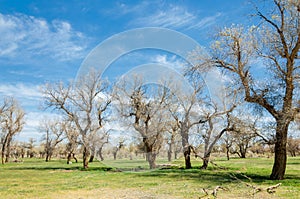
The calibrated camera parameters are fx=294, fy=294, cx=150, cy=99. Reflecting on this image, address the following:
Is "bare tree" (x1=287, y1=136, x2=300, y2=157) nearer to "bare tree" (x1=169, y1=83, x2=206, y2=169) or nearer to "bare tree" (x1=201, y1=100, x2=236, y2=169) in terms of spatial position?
"bare tree" (x1=201, y1=100, x2=236, y2=169)

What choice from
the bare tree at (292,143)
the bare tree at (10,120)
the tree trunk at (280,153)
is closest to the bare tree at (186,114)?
the bare tree at (292,143)

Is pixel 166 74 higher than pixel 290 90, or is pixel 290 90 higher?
pixel 166 74

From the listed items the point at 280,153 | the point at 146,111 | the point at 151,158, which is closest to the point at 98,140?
the point at 146,111

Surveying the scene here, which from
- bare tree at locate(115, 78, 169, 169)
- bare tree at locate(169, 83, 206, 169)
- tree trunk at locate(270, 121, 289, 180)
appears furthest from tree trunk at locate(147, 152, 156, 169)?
tree trunk at locate(270, 121, 289, 180)

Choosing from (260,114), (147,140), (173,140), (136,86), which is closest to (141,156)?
(147,140)

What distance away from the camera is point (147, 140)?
2638 cm

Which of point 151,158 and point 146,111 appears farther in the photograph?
point 146,111

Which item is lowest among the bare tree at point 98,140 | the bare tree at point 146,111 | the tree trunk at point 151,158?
the tree trunk at point 151,158

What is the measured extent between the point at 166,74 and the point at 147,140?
22.9ft

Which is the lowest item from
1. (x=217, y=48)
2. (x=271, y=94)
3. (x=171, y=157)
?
(x=171, y=157)

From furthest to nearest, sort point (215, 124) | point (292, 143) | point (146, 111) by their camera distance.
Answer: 1. point (292, 143)
2. point (215, 124)
3. point (146, 111)

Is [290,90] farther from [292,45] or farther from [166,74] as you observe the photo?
[166,74]

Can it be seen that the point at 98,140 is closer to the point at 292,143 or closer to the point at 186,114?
the point at 186,114

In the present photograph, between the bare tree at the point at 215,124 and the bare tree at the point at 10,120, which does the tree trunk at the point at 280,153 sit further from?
the bare tree at the point at 10,120
